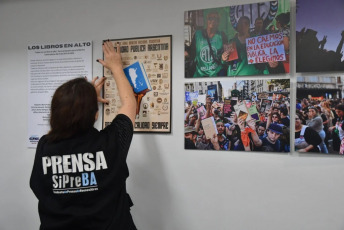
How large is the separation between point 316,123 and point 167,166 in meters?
0.77

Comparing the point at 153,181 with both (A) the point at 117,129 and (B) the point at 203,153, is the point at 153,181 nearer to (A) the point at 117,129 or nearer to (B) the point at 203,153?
(B) the point at 203,153

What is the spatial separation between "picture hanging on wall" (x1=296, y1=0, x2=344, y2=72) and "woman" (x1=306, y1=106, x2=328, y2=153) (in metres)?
0.19

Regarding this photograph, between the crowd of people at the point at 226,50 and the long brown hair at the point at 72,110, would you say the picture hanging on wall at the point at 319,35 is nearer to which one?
the crowd of people at the point at 226,50

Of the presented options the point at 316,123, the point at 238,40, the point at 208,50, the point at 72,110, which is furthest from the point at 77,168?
the point at 316,123

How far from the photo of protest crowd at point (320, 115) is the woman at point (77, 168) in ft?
2.79

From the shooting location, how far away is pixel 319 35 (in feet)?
4.35

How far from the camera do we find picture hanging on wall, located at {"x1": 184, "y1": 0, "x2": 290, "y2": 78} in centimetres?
138

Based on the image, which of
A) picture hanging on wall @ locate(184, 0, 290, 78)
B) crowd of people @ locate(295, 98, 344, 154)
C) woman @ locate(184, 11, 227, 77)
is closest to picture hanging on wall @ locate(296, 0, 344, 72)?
picture hanging on wall @ locate(184, 0, 290, 78)

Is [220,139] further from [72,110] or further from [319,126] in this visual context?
[72,110]

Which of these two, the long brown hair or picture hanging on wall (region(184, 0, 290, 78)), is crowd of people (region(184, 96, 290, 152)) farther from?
the long brown hair

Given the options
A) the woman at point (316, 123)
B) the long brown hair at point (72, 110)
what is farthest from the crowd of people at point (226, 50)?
the long brown hair at point (72, 110)

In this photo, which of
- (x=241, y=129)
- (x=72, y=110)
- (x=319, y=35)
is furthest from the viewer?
(x=241, y=129)

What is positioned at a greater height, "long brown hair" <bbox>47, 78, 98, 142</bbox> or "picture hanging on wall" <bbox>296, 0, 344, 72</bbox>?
"picture hanging on wall" <bbox>296, 0, 344, 72</bbox>

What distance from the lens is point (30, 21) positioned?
1794mm
